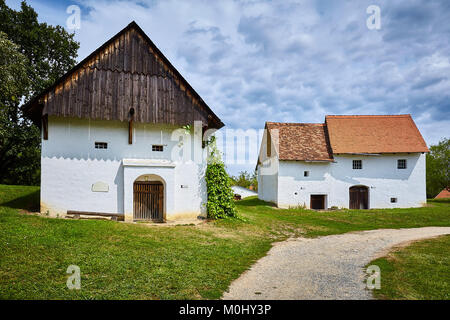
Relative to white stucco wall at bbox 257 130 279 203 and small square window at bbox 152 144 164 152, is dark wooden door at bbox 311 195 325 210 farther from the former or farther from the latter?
small square window at bbox 152 144 164 152

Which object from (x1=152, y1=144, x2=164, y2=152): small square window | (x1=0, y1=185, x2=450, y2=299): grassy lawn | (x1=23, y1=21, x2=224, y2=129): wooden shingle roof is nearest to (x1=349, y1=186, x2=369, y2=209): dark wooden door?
(x1=0, y1=185, x2=450, y2=299): grassy lawn

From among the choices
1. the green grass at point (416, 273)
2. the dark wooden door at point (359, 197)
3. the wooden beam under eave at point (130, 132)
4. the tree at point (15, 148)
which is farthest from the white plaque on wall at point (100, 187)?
the dark wooden door at point (359, 197)

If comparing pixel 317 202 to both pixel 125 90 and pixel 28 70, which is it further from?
pixel 28 70

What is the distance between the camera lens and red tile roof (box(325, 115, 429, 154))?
27.0m

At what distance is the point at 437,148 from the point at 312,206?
1175 inches

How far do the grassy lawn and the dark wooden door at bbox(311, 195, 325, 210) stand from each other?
39.0 ft

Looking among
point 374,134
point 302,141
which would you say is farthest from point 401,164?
point 302,141

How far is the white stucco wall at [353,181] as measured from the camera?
2614 centimetres

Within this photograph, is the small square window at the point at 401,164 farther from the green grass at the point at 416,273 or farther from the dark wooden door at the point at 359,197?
the green grass at the point at 416,273

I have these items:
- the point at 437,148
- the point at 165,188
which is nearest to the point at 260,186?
the point at 165,188

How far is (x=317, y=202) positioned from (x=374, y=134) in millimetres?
9068

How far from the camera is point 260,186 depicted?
106 ft

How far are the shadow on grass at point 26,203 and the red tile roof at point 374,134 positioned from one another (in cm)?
2367

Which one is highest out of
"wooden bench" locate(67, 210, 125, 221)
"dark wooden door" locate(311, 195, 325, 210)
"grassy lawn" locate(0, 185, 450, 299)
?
"wooden bench" locate(67, 210, 125, 221)
